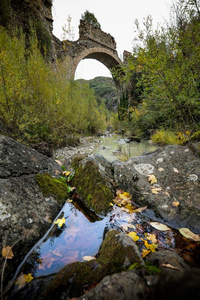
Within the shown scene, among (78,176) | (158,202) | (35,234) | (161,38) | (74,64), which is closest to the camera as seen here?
(35,234)

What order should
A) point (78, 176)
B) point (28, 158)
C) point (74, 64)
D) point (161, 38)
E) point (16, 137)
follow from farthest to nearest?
point (74, 64) < point (16, 137) < point (161, 38) < point (78, 176) < point (28, 158)

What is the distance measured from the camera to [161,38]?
283 centimetres

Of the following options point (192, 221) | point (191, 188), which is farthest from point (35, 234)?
point (191, 188)

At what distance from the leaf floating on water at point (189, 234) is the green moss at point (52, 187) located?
4.56 ft

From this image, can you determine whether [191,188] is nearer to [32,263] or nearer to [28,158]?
[32,263]

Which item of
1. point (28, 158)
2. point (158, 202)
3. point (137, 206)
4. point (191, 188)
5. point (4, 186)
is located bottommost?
point (137, 206)

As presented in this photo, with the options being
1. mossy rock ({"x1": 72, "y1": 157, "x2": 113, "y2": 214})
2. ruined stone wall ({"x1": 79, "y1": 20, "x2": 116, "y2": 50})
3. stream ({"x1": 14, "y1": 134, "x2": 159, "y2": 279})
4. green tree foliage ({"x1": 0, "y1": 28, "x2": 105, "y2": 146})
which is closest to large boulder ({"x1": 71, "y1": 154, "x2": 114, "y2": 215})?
mossy rock ({"x1": 72, "y1": 157, "x2": 113, "y2": 214})

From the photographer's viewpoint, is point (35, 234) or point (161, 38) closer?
point (35, 234)

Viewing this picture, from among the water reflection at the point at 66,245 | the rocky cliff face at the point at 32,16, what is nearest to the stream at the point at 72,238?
the water reflection at the point at 66,245

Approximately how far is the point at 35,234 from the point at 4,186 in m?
0.54

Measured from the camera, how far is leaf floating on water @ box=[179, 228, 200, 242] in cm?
128

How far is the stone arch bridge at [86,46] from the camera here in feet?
35.0

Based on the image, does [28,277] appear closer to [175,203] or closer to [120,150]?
[175,203]

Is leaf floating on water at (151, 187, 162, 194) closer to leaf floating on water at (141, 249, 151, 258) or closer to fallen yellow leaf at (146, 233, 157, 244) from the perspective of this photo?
fallen yellow leaf at (146, 233, 157, 244)
